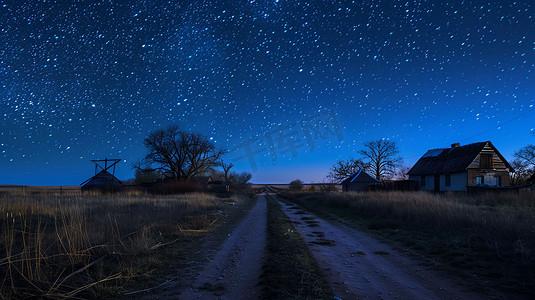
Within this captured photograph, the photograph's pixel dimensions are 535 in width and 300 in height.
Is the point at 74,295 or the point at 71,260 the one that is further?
the point at 71,260

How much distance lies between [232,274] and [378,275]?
2.94 metres

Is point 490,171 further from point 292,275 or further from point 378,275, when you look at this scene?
point 292,275

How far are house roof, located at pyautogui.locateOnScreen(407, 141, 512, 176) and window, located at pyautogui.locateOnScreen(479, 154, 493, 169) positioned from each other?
1.10 metres

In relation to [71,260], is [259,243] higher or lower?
lower

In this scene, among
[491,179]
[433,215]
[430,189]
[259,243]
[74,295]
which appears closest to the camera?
[74,295]

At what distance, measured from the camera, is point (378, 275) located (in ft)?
17.5

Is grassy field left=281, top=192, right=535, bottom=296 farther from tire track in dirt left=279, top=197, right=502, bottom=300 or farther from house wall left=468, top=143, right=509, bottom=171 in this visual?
house wall left=468, top=143, right=509, bottom=171

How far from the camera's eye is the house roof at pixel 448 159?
33406 mm

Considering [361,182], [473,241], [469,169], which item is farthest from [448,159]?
[473,241]

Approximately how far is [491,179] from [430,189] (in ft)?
24.3

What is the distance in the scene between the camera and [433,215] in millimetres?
11508

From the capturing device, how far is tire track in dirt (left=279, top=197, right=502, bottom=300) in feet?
14.5

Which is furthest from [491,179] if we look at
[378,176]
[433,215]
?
[433,215]

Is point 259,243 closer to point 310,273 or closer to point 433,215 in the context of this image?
point 310,273
